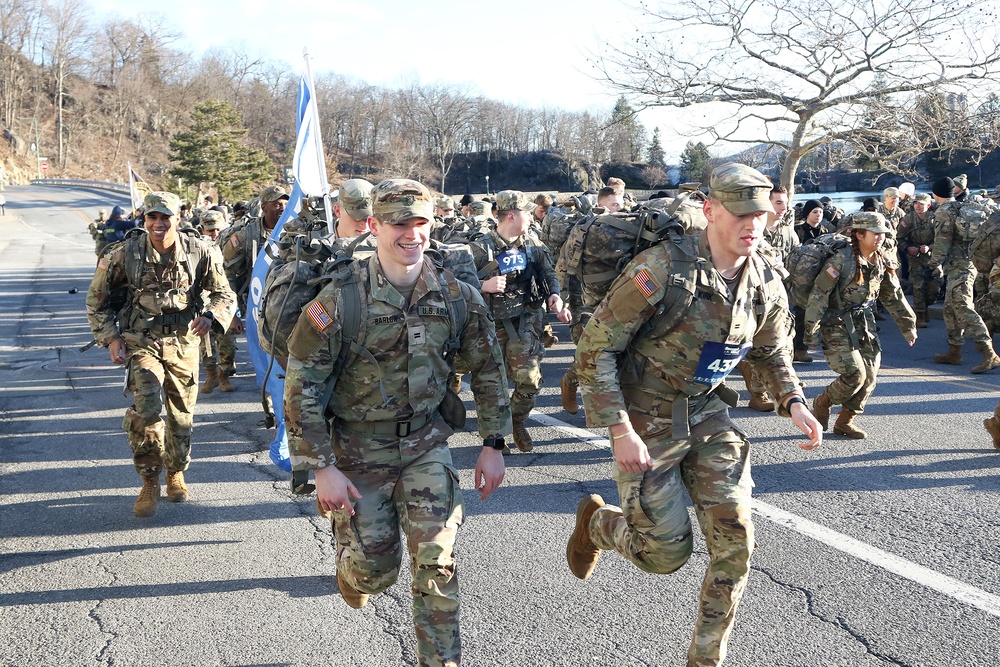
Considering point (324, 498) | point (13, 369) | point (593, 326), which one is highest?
point (593, 326)

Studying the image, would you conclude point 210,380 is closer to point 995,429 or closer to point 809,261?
point 809,261

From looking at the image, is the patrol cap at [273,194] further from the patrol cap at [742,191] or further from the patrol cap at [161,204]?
the patrol cap at [742,191]

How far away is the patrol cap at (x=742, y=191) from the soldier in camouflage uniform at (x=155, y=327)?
153 inches

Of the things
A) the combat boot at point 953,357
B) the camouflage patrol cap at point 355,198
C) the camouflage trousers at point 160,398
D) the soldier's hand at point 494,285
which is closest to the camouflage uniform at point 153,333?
the camouflage trousers at point 160,398

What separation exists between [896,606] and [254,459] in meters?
4.82

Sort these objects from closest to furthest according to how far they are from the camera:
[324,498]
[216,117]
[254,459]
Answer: [324,498], [254,459], [216,117]

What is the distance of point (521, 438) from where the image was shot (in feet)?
23.7

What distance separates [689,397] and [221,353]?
24.0 ft

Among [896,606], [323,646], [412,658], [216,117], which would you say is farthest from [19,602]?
[216,117]

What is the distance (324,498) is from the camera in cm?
350

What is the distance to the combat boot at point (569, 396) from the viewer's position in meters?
8.28

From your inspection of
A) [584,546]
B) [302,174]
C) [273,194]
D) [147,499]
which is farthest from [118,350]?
[584,546]

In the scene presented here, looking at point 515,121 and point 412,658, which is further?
point 515,121

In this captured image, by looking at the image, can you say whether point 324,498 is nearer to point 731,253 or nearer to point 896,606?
point 731,253
